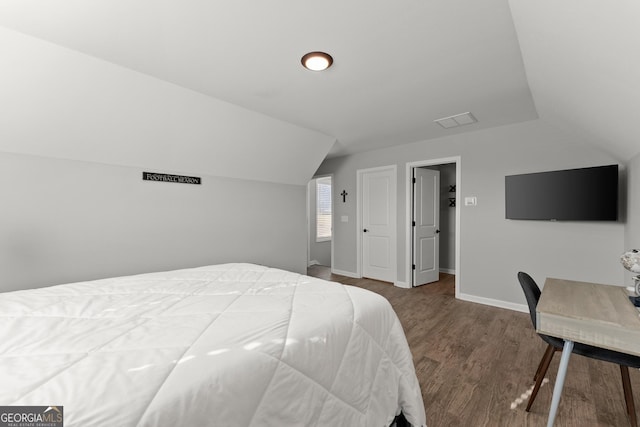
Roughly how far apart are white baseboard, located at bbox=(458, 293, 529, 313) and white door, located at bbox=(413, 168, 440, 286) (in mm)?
838

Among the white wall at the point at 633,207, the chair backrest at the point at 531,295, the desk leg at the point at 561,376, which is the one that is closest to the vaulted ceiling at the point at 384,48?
the white wall at the point at 633,207

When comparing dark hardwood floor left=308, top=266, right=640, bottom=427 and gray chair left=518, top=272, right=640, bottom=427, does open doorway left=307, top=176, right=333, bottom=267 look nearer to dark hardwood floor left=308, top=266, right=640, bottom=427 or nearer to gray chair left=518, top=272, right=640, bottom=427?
dark hardwood floor left=308, top=266, right=640, bottom=427

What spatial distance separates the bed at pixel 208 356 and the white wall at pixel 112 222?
3.25 ft

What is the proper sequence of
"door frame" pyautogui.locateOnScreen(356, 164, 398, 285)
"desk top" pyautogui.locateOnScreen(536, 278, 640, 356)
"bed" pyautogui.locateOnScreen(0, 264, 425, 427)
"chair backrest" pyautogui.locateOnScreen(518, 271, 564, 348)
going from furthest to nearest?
"door frame" pyautogui.locateOnScreen(356, 164, 398, 285) → "chair backrest" pyautogui.locateOnScreen(518, 271, 564, 348) → "desk top" pyautogui.locateOnScreen(536, 278, 640, 356) → "bed" pyautogui.locateOnScreen(0, 264, 425, 427)

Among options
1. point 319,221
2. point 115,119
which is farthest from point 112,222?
point 319,221

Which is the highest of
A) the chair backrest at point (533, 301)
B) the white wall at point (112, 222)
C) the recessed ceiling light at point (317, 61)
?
the recessed ceiling light at point (317, 61)

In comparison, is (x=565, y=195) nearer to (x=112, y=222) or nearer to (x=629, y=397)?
(x=629, y=397)

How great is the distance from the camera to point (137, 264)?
2924 mm

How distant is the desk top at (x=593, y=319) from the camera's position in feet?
4.15

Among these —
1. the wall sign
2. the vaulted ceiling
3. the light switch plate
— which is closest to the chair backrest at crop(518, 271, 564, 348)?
the vaulted ceiling

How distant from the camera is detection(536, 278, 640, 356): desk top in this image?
126 cm

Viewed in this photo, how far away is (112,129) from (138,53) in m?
0.87

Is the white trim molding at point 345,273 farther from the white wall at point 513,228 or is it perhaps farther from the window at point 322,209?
the white wall at point 513,228

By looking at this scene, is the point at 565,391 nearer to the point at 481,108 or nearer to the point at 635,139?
the point at 635,139
